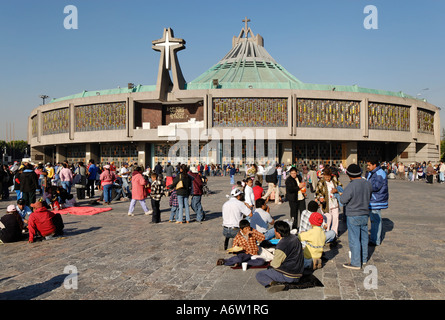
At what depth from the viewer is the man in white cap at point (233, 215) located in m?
7.23

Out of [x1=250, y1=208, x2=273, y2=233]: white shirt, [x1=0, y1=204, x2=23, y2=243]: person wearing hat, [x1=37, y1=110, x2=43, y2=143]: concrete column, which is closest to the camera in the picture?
[x1=250, y1=208, x2=273, y2=233]: white shirt

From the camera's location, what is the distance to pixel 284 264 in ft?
16.8

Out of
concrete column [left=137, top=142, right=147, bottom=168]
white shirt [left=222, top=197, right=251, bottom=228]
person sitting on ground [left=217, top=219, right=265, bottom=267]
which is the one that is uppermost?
concrete column [left=137, top=142, right=147, bottom=168]

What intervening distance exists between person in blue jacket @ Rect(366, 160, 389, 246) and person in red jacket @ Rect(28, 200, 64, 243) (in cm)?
706

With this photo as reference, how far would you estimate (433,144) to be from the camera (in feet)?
153

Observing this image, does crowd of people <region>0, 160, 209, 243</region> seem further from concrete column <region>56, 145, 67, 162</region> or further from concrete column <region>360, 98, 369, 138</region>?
concrete column <region>56, 145, 67, 162</region>

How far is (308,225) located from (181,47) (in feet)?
116

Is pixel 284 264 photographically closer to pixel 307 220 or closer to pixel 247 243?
pixel 247 243

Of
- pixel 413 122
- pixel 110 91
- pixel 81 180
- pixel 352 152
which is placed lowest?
pixel 81 180

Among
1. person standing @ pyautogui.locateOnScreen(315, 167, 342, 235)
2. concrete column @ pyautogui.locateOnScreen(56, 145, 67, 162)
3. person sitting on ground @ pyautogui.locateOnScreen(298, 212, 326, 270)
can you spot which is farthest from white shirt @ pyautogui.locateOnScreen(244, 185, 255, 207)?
concrete column @ pyautogui.locateOnScreen(56, 145, 67, 162)

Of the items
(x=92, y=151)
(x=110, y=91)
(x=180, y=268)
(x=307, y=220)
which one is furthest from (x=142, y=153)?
(x=180, y=268)

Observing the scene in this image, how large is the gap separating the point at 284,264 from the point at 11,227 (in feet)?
20.8

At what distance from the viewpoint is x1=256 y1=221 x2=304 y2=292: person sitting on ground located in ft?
16.5

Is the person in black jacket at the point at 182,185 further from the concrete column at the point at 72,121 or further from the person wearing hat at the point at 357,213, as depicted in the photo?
the concrete column at the point at 72,121
